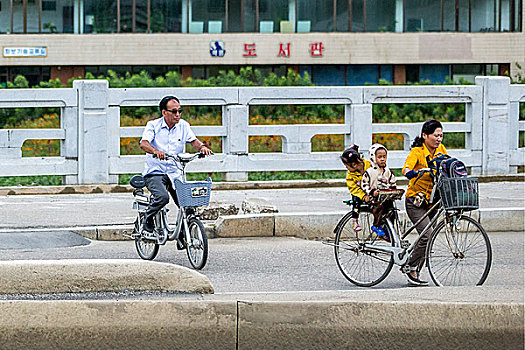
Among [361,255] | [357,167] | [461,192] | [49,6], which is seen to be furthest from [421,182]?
[49,6]

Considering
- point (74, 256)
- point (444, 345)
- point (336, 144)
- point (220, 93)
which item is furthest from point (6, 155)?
point (444, 345)

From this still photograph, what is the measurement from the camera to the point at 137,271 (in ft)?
19.7

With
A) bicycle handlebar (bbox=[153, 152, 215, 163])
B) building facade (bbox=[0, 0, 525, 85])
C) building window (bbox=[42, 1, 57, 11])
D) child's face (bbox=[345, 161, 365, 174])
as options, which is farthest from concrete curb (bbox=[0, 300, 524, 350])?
building window (bbox=[42, 1, 57, 11])

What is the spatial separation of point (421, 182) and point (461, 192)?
694 millimetres

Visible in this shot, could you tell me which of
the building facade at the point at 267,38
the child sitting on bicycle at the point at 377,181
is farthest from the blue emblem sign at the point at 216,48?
the child sitting on bicycle at the point at 377,181

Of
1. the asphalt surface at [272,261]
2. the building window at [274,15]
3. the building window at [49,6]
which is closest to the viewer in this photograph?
the asphalt surface at [272,261]

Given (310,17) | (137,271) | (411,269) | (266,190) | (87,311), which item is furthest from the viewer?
(310,17)

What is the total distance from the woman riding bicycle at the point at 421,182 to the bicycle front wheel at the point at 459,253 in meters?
0.23

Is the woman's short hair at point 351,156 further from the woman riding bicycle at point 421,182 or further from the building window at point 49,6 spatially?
the building window at point 49,6

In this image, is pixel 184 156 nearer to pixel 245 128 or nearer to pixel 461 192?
pixel 461 192

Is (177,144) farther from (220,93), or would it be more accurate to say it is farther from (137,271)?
(220,93)

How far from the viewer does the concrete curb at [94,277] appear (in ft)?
19.2

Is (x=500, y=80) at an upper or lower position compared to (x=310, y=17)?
lower

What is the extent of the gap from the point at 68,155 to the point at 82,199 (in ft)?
3.42
